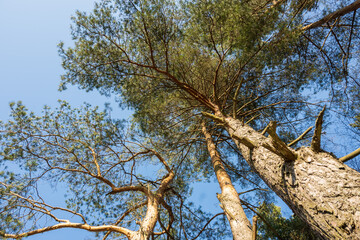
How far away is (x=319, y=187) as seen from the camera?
153cm

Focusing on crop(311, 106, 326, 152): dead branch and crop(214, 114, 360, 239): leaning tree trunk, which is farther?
crop(311, 106, 326, 152): dead branch

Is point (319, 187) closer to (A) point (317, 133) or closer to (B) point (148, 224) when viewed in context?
(A) point (317, 133)

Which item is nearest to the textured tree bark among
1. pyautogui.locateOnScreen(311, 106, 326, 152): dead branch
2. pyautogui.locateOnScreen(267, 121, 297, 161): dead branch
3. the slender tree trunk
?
the slender tree trunk

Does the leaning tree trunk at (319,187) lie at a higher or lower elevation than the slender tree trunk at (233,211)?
lower

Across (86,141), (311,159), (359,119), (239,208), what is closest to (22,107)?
(86,141)

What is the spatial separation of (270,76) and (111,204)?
508 cm

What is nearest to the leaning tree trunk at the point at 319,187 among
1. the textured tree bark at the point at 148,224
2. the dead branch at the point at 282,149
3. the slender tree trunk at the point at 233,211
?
the dead branch at the point at 282,149

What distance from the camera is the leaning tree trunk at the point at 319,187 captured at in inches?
49.9

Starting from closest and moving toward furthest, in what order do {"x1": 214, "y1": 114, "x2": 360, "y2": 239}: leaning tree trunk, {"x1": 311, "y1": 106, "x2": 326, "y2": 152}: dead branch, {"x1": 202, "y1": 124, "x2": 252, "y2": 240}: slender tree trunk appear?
{"x1": 214, "y1": 114, "x2": 360, "y2": 239}: leaning tree trunk → {"x1": 311, "y1": 106, "x2": 326, "y2": 152}: dead branch → {"x1": 202, "y1": 124, "x2": 252, "y2": 240}: slender tree trunk

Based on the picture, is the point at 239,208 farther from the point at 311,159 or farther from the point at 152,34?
the point at 152,34

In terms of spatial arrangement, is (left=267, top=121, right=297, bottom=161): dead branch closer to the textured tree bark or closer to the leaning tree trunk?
the leaning tree trunk

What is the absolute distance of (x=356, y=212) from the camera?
4.01ft

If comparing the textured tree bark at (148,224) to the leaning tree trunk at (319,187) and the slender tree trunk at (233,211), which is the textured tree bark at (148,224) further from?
the leaning tree trunk at (319,187)

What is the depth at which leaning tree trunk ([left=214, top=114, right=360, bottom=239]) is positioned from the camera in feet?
4.16
